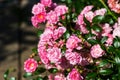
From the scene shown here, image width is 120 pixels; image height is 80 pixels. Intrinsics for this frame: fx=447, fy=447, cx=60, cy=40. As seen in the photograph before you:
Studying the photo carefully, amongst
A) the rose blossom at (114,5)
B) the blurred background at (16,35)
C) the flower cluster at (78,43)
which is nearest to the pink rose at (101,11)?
the flower cluster at (78,43)

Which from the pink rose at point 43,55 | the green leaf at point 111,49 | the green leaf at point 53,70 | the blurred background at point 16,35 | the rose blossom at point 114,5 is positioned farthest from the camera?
the blurred background at point 16,35

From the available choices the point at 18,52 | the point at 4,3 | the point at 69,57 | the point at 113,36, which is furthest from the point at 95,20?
the point at 4,3

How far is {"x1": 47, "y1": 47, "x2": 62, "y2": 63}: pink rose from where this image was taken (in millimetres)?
2920

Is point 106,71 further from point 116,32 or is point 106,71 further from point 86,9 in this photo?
point 86,9

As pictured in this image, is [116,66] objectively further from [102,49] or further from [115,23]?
[115,23]

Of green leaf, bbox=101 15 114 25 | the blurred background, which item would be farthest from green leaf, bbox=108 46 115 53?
the blurred background

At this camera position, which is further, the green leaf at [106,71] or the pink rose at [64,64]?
the pink rose at [64,64]

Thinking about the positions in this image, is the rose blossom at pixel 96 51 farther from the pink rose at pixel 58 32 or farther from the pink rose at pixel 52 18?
the pink rose at pixel 52 18

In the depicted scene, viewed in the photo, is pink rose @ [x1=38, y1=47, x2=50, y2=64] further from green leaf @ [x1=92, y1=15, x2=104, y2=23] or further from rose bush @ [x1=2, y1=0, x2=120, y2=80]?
green leaf @ [x1=92, y1=15, x2=104, y2=23]

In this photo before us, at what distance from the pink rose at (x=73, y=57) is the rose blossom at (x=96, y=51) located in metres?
0.11

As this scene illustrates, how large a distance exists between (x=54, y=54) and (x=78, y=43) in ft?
0.62

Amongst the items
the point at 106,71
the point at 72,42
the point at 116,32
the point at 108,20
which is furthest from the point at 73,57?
the point at 108,20

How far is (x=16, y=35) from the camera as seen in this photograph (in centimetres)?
636

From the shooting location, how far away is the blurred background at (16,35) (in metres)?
5.76
